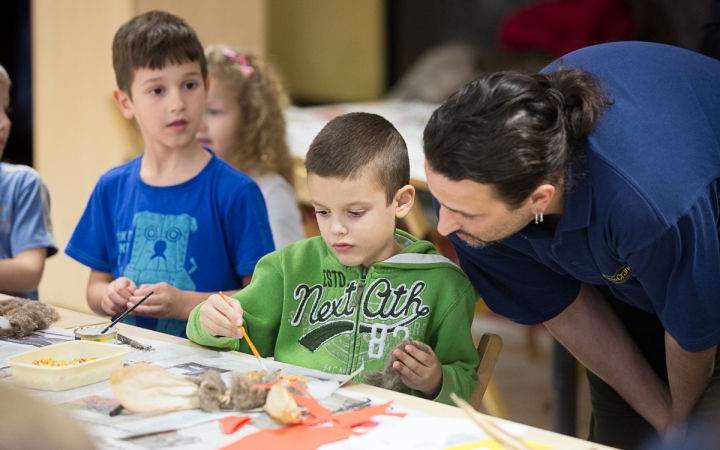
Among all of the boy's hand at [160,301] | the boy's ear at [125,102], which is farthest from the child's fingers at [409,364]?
the boy's ear at [125,102]

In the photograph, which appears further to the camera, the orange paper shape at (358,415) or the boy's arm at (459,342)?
the boy's arm at (459,342)

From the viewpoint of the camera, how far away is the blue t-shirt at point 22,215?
1946 mm

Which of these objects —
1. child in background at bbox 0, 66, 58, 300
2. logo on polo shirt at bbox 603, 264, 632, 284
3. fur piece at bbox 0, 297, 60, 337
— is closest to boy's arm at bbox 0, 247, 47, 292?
child in background at bbox 0, 66, 58, 300

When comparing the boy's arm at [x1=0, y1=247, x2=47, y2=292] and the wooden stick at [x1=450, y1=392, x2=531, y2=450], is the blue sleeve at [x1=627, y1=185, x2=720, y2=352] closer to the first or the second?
the wooden stick at [x1=450, y1=392, x2=531, y2=450]

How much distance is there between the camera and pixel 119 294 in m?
1.67

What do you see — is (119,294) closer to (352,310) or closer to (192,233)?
(192,233)

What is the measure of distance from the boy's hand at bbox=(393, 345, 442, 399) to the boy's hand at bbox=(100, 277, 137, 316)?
63 cm

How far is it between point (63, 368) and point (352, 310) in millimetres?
481

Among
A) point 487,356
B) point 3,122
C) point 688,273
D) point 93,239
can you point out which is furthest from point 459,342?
point 3,122

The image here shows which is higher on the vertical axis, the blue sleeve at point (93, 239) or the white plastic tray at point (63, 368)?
the white plastic tray at point (63, 368)

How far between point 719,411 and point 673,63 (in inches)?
21.2

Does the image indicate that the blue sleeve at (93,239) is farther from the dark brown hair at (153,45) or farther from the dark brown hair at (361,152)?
the dark brown hair at (361,152)

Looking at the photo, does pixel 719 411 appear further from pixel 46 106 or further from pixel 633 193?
pixel 46 106

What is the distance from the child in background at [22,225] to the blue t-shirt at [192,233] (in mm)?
215
